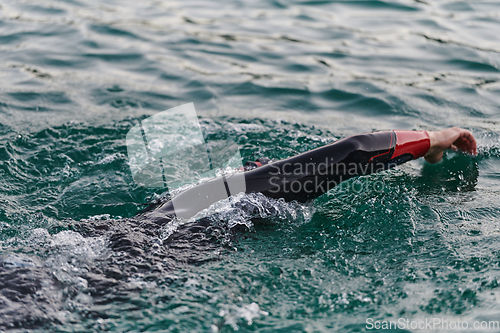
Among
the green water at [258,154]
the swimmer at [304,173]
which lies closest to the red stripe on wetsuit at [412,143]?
the swimmer at [304,173]

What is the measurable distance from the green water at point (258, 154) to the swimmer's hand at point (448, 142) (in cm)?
18

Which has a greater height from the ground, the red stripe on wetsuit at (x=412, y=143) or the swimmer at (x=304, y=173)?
the red stripe on wetsuit at (x=412, y=143)

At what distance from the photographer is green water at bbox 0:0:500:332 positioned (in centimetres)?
254

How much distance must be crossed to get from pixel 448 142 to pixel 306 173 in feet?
4.83

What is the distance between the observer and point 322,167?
3.28 meters

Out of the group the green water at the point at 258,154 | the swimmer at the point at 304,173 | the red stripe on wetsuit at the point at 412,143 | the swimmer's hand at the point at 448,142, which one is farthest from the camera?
the swimmer's hand at the point at 448,142

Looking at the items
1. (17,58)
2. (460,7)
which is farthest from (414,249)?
(460,7)

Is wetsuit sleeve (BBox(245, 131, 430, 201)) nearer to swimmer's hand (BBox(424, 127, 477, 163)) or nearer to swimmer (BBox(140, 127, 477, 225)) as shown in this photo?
swimmer (BBox(140, 127, 477, 225))

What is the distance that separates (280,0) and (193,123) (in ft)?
15.0

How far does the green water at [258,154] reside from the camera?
99.9 inches

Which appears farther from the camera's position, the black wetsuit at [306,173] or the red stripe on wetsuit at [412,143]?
the red stripe on wetsuit at [412,143]

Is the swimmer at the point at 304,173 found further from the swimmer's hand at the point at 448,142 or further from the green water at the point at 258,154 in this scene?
the swimmer's hand at the point at 448,142

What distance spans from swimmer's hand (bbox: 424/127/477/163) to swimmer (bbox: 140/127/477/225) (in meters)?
0.49

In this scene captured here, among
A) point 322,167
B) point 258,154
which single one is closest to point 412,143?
point 322,167
